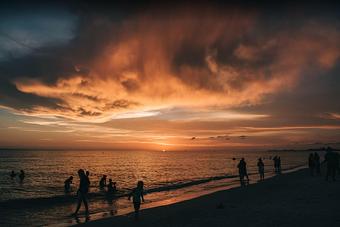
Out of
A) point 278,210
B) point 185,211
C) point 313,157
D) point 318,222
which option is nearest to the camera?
point 318,222

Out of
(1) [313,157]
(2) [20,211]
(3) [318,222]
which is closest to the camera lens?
(3) [318,222]

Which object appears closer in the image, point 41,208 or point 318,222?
point 318,222

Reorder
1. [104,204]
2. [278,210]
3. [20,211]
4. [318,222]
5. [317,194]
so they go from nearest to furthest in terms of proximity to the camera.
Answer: [318,222]
[278,210]
[317,194]
[20,211]
[104,204]

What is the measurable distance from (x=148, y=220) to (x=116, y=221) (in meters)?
1.43

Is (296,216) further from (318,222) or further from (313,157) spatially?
(313,157)

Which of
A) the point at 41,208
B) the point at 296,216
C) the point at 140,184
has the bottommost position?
the point at 41,208

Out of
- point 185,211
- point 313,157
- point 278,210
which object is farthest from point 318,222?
point 313,157

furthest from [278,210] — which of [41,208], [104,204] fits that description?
[41,208]

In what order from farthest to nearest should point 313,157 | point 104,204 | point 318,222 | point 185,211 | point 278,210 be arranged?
point 313,157 → point 104,204 → point 185,211 → point 278,210 → point 318,222

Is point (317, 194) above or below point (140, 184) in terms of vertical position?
below

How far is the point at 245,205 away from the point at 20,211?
1473 cm

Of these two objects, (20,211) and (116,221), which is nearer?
(116,221)

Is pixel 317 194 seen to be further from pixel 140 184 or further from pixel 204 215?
pixel 140 184

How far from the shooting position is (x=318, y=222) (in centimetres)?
1044
